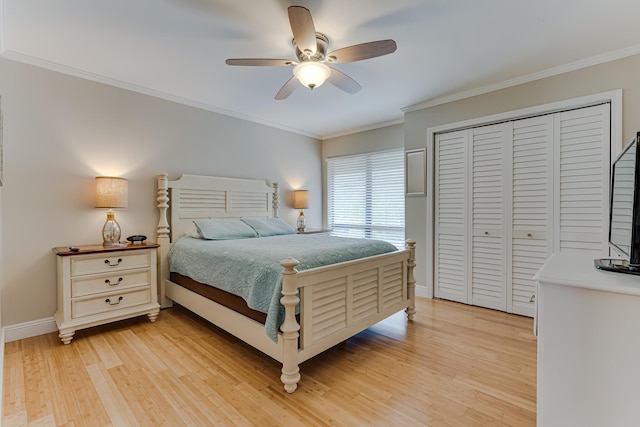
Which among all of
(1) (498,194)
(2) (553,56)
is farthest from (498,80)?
(1) (498,194)

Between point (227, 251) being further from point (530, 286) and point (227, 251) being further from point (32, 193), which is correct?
point (530, 286)

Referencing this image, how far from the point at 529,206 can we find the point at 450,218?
79 cm

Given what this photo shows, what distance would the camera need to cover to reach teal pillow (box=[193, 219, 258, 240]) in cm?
325

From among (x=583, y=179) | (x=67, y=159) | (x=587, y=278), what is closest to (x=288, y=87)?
(x=67, y=159)

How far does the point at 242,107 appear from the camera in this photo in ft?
12.5

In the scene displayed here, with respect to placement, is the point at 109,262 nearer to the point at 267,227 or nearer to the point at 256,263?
the point at 256,263

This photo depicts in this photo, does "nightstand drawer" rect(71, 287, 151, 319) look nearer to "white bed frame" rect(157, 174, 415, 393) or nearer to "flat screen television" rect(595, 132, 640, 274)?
"white bed frame" rect(157, 174, 415, 393)

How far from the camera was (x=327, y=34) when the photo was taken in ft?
7.18

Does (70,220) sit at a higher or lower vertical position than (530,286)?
higher

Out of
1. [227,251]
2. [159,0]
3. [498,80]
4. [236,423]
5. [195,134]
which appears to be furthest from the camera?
[195,134]

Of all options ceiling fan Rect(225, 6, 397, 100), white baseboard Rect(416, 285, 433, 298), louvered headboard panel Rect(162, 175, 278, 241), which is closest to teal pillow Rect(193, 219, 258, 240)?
louvered headboard panel Rect(162, 175, 278, 241)

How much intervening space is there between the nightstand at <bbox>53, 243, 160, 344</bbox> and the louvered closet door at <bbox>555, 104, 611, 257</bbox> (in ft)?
13.0

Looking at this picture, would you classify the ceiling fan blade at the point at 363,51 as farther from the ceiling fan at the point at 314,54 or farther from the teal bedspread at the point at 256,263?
the teal bedspread at the point at 256,263

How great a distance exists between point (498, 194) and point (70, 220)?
4290mm
